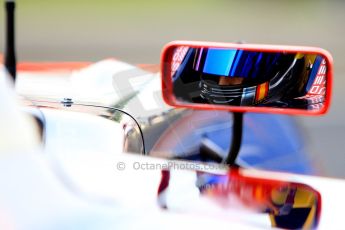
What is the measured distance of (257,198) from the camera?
4.40ft

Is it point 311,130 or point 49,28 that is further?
point 49,28

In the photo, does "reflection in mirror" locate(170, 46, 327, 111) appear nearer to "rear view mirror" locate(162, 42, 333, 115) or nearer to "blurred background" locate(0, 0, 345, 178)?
"rear view mirror" locate(162, 42, 333, 115)

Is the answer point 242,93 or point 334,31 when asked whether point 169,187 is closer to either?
point 242,93

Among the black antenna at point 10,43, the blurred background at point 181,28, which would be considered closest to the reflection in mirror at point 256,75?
the blurred background at point 181,28

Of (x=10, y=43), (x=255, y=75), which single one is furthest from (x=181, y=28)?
(x=255, y=75)

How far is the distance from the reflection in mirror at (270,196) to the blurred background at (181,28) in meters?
0.19

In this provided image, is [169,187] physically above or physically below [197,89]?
below

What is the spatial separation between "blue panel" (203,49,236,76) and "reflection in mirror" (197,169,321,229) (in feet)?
0.92

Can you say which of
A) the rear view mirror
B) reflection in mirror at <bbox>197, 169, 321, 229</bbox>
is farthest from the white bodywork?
the rear view mirror

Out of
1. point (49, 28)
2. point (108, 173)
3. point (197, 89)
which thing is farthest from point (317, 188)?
point (49, 28)

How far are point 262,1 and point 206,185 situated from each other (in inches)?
106

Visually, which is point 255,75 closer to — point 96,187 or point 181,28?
point 96,187

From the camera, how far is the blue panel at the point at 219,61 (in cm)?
126

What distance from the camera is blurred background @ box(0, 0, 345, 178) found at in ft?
5.76
